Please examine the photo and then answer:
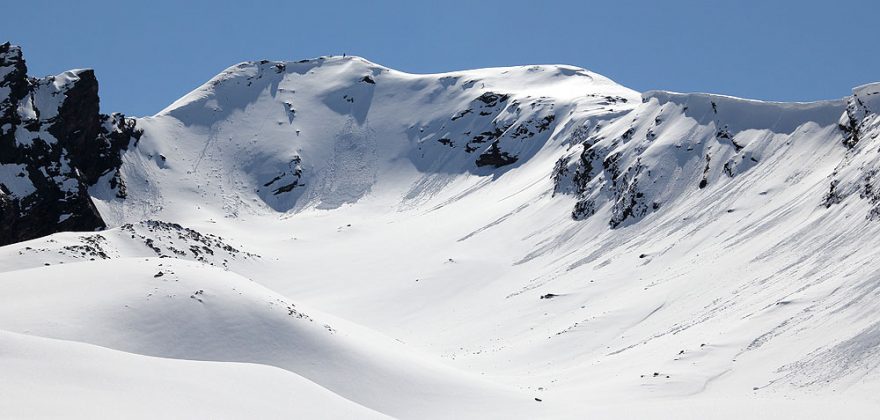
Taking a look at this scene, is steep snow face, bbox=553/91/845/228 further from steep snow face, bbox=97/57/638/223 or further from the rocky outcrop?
steep snow face, bbox=97/57/638/223

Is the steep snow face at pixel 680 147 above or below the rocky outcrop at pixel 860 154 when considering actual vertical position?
above

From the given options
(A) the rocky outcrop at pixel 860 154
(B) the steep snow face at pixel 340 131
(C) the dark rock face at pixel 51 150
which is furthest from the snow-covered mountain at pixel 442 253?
(B) the steep snow face at pixel 340 131

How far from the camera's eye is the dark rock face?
97.6 metres

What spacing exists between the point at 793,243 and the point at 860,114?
18229 millimetres

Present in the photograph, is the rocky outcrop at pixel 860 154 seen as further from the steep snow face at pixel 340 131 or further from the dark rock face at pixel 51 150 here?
the dark rock face at pixel 51 150

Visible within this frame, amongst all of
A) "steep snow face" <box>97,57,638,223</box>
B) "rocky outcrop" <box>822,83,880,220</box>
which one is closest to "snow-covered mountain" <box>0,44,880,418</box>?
"rocky outcrop" <box>822,83,880,220</box>

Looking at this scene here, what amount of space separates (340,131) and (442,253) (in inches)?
3015

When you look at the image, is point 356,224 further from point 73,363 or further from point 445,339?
point 73,363

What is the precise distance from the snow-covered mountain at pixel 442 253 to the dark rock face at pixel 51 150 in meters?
0.38

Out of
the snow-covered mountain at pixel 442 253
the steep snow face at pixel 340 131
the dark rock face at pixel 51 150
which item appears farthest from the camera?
the steep snow face at pixel 340 131

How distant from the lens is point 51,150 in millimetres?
108188

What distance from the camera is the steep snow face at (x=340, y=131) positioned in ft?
430

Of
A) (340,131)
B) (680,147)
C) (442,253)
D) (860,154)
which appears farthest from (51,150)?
(860,154)

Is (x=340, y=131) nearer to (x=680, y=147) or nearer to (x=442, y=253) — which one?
(x=442, y=253)
